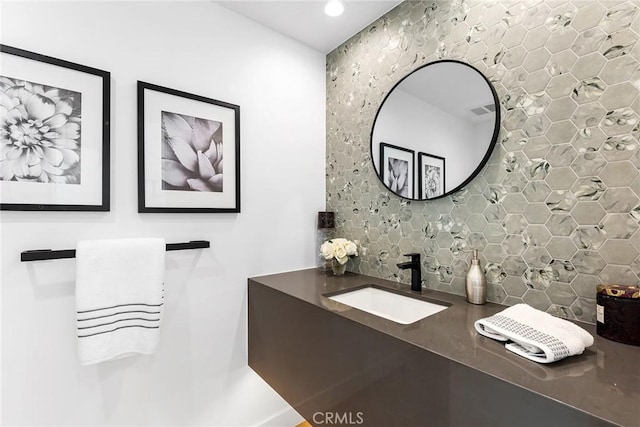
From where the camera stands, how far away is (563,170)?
1.06m

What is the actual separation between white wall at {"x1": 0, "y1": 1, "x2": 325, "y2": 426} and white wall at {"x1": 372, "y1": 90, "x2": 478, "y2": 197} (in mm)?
550

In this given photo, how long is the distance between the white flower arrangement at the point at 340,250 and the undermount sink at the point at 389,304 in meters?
0.24

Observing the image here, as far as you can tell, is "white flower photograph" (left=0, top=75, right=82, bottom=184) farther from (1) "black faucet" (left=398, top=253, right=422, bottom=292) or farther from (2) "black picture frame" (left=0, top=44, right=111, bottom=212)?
(1) "black faucet" (left=398, top=253, right=422, bottom=292)

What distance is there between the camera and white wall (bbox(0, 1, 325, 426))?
1165mm

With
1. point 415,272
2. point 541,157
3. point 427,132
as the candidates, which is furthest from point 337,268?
point 541,157

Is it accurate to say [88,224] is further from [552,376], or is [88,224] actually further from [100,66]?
[552,376]

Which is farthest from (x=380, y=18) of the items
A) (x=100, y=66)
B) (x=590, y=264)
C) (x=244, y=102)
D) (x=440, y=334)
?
(x=440, y=334)

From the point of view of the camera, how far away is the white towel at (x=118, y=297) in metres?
1.18

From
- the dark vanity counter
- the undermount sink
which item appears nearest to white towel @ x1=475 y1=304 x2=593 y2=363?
the dark vanity counter

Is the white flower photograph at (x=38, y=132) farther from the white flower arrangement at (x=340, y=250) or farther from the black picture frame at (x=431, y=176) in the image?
the black picture frame at (x=431, y=176)

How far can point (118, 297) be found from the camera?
125 cm

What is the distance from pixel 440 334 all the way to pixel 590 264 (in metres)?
0.58

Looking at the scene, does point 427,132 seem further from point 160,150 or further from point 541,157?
point 160,150
